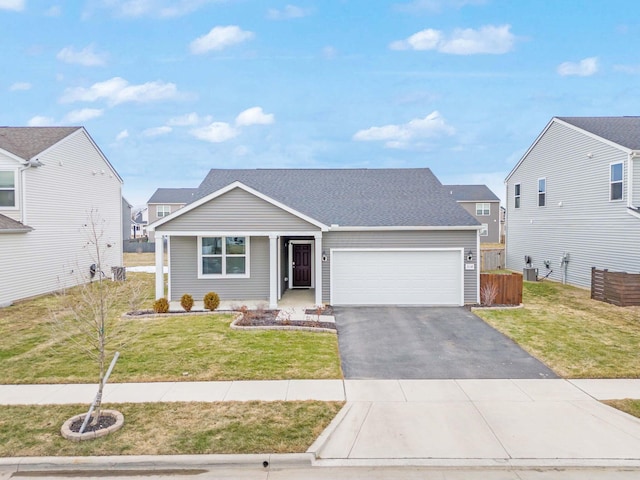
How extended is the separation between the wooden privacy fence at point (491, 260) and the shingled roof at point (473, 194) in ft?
65.9

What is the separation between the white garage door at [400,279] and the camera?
1551 cm

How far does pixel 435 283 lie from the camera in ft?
51.0

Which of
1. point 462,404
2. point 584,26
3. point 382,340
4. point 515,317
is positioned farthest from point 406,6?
point 462,404

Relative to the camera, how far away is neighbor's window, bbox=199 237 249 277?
16.0 meters

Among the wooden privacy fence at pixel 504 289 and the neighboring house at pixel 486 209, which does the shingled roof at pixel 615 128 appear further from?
the neighboring house at pixel 486 209

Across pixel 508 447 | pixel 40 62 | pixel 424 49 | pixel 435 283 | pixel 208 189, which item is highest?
pixel 424 49

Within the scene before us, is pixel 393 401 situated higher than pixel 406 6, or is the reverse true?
pixel 406 6

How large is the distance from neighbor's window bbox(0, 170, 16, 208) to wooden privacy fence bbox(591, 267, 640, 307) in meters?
24.3

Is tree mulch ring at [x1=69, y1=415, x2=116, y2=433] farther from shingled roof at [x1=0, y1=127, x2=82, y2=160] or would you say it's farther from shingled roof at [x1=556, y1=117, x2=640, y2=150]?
shingled roof at [x1=556, y1=117, x2=640, y2=150]

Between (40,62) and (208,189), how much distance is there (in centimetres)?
1737

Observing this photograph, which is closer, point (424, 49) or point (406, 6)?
point (406, 6)

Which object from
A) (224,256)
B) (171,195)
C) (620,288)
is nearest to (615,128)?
(620,288)

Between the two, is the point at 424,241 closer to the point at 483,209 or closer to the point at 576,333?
the point at 576,333

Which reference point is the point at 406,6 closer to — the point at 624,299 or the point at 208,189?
the point at 208,189
